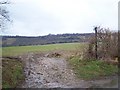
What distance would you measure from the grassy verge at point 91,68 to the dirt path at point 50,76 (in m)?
0.80

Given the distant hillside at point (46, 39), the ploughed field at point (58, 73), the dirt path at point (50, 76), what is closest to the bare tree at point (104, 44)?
the ploughed field at point (58, 73)

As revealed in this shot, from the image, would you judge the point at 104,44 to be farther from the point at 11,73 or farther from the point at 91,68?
the point at 11,73

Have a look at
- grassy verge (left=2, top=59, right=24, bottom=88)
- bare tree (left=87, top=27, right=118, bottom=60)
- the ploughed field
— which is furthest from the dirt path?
bare tree (left=87, top=27, right=118, bottom=60)

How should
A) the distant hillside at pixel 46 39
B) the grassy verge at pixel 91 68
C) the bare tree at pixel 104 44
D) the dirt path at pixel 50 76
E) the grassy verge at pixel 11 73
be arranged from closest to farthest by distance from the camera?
the grassy verge at pixel 11 73 < the dirt path at pixel 50 76 < the grassy verge at pixel 91 68 < the bare tree at pixel 104 44 < the distant hillside at pixel 46 39

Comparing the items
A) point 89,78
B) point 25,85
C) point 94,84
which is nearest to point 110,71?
point 89,78

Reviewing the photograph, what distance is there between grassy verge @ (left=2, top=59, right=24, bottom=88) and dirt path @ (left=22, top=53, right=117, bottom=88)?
54 centimetres

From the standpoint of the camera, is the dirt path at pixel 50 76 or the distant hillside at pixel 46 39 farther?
the distant hillside at pixel 46 39

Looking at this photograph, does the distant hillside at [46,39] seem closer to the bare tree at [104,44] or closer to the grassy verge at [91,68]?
→ the bare tree at [104,44]

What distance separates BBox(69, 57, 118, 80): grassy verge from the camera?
30094mm

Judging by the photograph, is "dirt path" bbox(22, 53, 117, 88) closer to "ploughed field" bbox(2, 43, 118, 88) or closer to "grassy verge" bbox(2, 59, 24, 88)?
"ploughed field" bbox(2, 43, 118, 88)

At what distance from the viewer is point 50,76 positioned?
2861 cm

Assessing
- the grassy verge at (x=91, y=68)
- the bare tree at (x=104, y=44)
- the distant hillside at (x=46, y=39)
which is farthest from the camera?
the distant hillside at (x=46, y=39)

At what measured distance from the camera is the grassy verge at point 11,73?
23645 millimetres

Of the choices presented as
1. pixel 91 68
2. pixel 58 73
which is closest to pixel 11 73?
pixel 58 73
